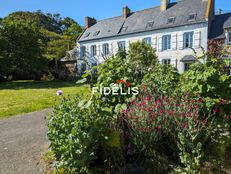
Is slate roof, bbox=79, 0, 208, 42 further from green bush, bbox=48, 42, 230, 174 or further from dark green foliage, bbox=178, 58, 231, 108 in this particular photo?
green bush, bbox=48, 42, 230, 174

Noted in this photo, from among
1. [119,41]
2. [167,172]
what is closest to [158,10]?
[119,41]

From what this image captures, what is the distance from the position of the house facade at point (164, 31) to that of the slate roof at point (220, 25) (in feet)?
1.66

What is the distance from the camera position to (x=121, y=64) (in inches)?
140

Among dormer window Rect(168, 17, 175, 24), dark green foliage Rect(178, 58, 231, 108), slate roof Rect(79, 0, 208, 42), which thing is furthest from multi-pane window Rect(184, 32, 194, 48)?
dark green foliage Rect(178, 58, 231, 108)

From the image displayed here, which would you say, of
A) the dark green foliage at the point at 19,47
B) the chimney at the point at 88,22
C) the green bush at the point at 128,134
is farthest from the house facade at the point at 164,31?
the green bush at the point at 128,134

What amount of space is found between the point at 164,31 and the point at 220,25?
16.5ft

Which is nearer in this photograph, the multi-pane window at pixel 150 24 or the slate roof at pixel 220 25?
the slate roof at pixel 220 25

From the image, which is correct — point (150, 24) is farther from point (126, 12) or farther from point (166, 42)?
point (126, 12)

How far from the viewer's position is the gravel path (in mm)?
2697

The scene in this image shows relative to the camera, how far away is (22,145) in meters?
3.49

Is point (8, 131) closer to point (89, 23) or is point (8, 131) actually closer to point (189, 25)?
point (189, 25)

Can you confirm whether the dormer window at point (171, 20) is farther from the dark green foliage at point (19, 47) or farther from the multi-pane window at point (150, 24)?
the dark green foliage at point (19, 47)

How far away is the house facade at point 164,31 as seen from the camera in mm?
16953

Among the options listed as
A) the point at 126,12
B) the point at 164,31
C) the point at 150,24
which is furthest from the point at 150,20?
the point at 126,12
